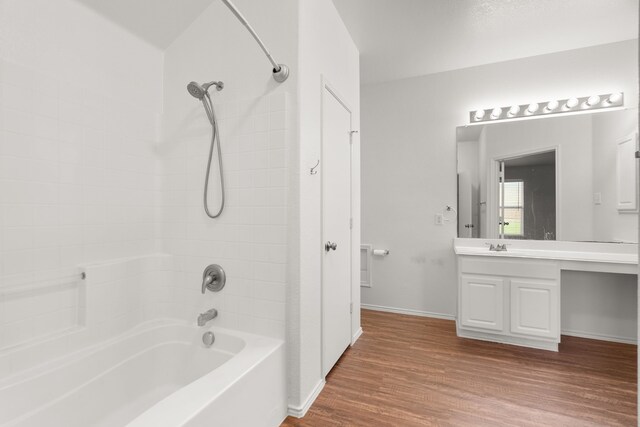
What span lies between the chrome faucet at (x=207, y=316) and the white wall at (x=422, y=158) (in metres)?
2.15

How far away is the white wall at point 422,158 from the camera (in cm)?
307

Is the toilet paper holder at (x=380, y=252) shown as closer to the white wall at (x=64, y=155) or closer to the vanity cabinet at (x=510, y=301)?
the vanity cabinet at (x=510, y=301)

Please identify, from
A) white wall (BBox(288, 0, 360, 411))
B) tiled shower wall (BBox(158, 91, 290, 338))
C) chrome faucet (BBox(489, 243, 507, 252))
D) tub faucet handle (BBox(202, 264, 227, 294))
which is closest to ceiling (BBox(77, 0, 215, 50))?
tiled shower wall (BBox(158, 91, 290, 338))

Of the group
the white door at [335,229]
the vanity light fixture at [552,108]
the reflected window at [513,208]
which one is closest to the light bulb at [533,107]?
the vanity light fixture at [552,108]

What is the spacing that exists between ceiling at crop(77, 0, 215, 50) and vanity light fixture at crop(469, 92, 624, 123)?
2688 millimetres

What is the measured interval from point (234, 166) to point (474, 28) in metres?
2.28

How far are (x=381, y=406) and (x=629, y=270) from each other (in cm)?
223

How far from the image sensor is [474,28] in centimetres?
257

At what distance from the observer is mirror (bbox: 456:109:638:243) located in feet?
8.89

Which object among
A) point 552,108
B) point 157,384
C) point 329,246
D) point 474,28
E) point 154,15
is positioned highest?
point 474,28

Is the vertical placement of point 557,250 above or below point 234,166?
below

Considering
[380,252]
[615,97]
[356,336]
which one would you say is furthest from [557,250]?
[356,336]

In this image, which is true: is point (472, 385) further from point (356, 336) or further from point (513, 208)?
point (513, 208)

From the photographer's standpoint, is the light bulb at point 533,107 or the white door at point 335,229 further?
the light bulb at point 533,107
